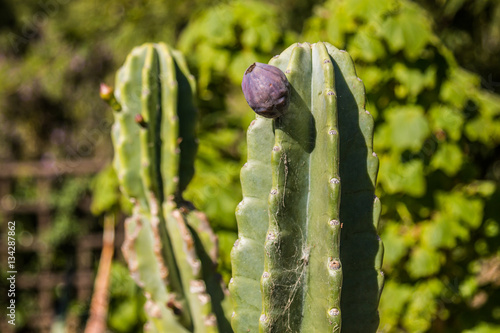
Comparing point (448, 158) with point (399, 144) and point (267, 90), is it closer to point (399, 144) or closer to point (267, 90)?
point (399, 144)

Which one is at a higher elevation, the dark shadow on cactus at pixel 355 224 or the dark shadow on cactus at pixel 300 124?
the dark shadow on cactus at pixel 300 124

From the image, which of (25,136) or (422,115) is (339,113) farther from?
(25,136)

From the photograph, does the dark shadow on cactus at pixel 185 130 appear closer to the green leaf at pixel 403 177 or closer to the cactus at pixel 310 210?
the cactus at pixel 310 210

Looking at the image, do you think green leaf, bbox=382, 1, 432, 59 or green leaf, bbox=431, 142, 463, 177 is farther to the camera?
green leaf, bbox=431, 142, 463, 177

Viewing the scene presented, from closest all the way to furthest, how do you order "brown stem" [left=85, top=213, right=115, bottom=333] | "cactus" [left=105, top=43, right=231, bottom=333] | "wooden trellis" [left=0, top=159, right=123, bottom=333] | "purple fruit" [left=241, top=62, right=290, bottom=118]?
"purple fruit" [left=241, top=62, right=290, bottom=118], "cactus" [left=105, top=43, right=231, bottom=333], "brown stem" [left=85, top=213, right=115, bottom=333], "wooden trellis" [left=0, top=159, right=123, bottom=333]

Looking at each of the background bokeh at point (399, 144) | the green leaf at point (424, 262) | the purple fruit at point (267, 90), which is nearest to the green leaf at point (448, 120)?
the background bokeh at point (399, 144)

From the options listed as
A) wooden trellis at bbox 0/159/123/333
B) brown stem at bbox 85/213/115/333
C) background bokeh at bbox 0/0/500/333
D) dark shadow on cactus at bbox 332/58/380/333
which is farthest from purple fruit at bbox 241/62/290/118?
wooden trellis at bbox 0/159/123/333

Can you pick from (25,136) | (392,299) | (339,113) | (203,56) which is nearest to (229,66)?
(203,56)

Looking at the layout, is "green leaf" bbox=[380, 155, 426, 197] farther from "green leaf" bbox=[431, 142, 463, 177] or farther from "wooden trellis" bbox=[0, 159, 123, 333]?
"wooden trellis" bbox=[0, 159, 123, 333]
